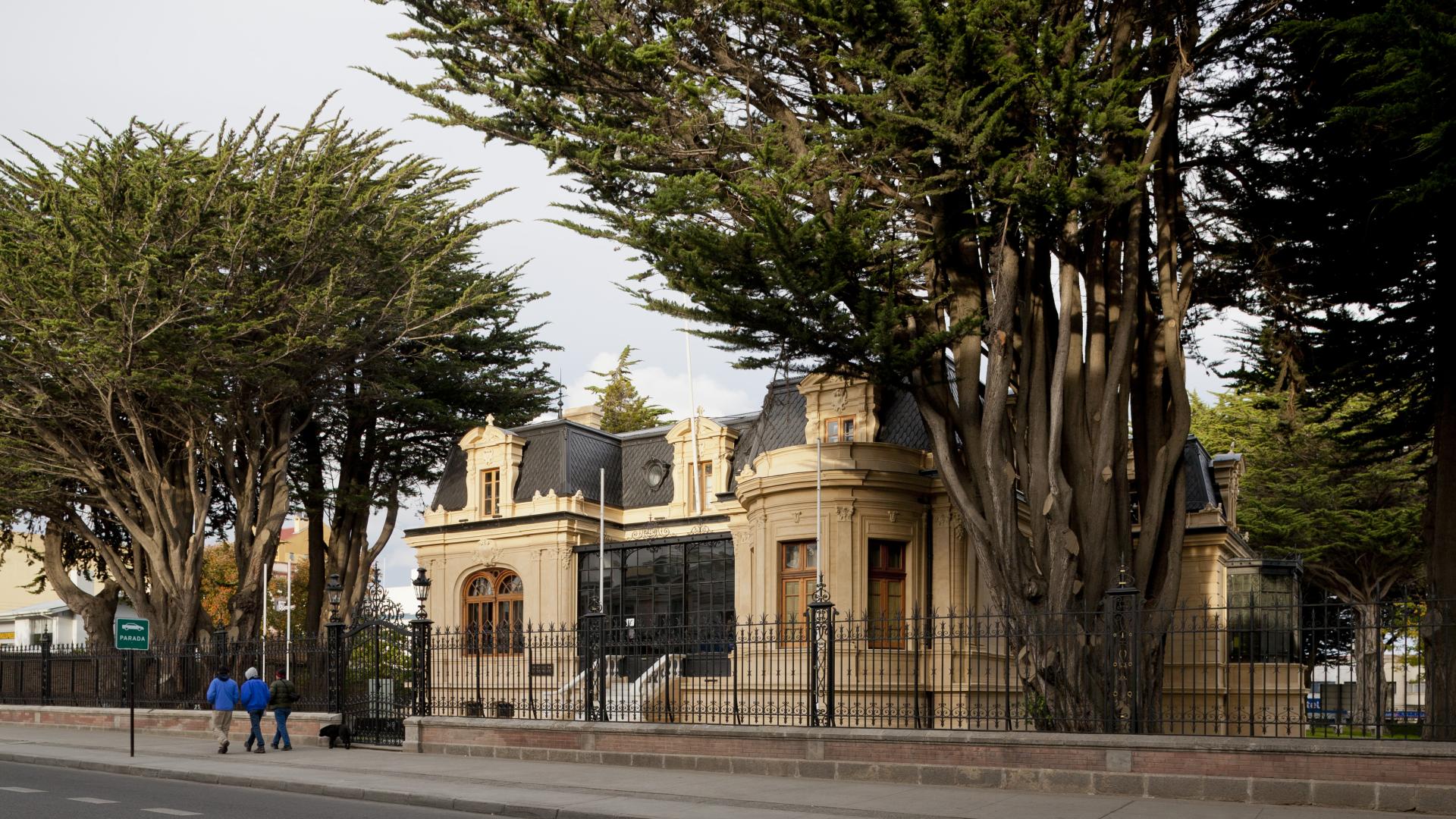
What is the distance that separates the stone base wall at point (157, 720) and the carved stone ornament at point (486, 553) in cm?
1114

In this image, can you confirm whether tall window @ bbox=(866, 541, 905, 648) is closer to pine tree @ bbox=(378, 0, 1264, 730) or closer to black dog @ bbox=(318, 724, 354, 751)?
pine tree @ bbox=(378, 0, 1264, 730)

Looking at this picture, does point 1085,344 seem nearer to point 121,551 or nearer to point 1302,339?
point 1302,339

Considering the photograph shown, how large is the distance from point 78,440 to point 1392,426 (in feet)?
110

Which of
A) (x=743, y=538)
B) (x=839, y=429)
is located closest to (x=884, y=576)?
(x=839, y=429)

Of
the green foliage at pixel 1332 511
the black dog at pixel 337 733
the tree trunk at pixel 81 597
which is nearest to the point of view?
the black dog at pixel 337 733

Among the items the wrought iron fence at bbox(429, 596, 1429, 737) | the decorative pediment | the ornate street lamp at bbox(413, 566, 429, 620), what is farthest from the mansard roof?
the ornate street lamp at bbox(413, 566, 429, 620)

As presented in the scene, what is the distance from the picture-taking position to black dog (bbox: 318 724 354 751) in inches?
968

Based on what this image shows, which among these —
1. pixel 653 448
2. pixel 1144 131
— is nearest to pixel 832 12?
pixel 1144 131

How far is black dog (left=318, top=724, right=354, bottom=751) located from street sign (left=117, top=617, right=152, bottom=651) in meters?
3.57

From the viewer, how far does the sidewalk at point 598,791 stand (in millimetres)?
14688

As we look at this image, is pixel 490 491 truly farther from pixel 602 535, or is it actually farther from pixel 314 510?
pixel 314 510

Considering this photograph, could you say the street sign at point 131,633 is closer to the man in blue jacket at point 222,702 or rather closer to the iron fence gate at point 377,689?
the man in blue jacket at point 222,702

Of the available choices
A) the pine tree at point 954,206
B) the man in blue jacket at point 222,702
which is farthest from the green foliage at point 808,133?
the man in blue jacket at point 222,702

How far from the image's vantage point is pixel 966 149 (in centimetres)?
1858
